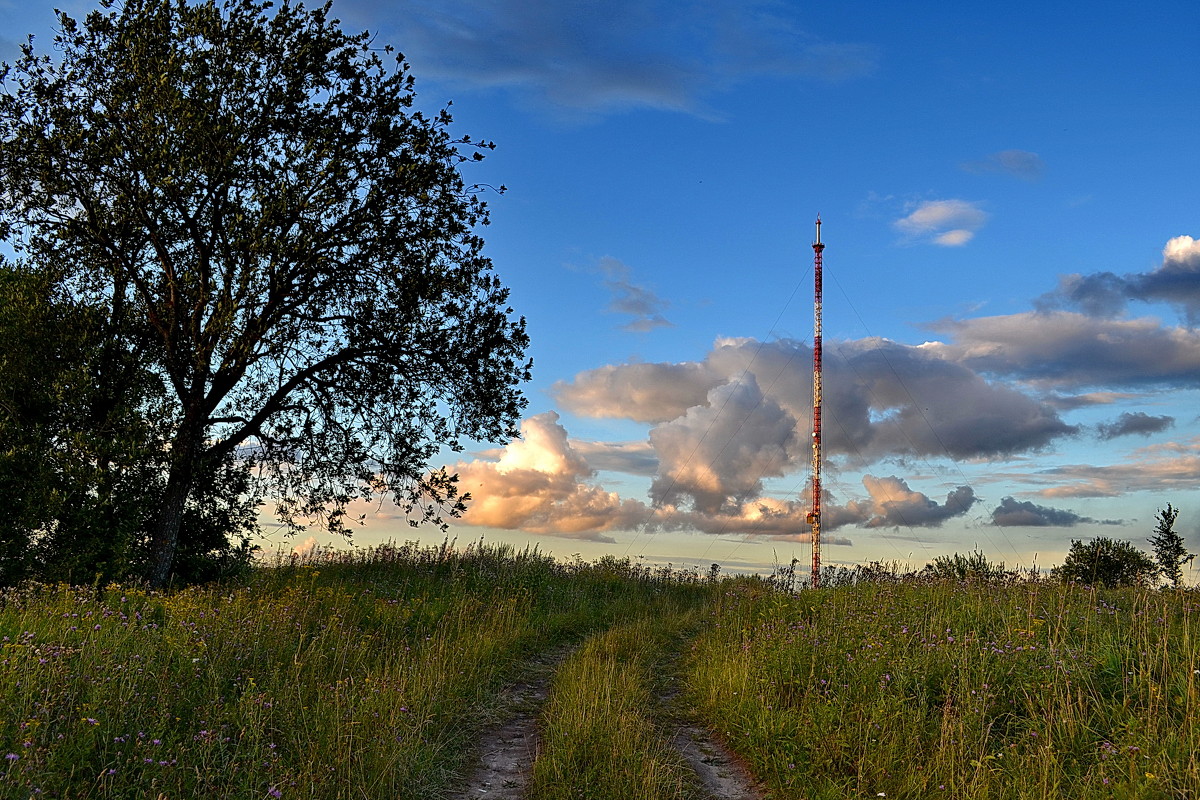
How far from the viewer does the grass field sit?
22.0ft

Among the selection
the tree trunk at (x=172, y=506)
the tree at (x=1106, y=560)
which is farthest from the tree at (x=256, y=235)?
the tree at (x=1106, y=560)

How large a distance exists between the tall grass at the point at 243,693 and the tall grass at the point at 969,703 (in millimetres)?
3539

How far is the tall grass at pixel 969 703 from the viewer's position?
7043 millimetres

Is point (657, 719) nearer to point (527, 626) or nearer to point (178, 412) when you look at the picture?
point (527, 626)

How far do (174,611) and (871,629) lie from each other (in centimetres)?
945

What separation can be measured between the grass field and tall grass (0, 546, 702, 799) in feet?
0.11

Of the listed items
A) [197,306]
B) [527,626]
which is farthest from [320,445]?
[527,626]

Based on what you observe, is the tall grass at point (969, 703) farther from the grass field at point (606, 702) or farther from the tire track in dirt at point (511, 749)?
the tire track in dirt at point (511, 749)

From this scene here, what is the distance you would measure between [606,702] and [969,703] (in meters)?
4.06

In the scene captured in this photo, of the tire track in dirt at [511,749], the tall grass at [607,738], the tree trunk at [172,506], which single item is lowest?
the tire track in dirt at [511,749]

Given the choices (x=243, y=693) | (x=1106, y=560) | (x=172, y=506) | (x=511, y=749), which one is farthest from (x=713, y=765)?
(x=1106, y=560)

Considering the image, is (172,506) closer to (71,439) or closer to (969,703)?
(71,439)

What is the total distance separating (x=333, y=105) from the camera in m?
16.3

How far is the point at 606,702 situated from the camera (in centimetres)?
957
